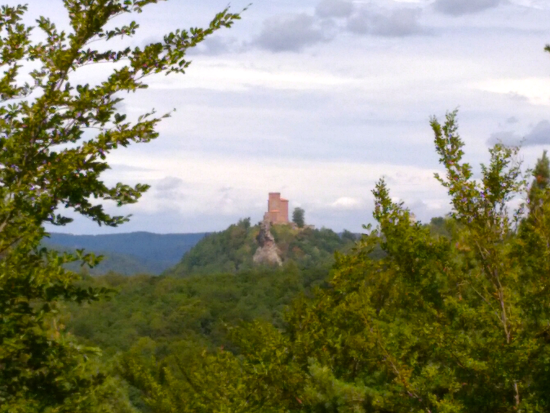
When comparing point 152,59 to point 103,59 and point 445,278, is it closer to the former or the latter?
point 103,59

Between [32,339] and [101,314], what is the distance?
313 ft

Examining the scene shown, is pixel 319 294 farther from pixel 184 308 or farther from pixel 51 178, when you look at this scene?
pixel 184 308

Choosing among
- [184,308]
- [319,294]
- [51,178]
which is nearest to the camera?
[51,178]

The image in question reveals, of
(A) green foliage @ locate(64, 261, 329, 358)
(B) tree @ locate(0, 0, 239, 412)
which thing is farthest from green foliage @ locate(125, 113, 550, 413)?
(A) green foliage @ locate(64, 261, 329, 358)

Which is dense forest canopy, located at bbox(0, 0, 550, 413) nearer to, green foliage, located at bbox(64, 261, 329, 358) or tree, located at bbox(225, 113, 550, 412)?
tree, located at bbox(225, 113, 550, 412)

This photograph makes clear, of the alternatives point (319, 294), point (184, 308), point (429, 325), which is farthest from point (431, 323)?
point (184, 308)

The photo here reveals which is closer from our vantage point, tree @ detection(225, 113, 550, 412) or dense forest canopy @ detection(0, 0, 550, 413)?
dense forest canopy @ detection(0, 0, 550, 413)

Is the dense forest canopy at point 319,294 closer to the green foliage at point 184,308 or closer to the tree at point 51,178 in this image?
the tree at point 51,178

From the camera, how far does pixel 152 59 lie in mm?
7480

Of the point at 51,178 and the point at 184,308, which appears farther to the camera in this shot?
the point at 184,308

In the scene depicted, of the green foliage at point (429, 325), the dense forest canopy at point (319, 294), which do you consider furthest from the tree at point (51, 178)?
the green foliage at point (429, 325)

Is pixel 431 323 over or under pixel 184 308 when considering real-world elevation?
over

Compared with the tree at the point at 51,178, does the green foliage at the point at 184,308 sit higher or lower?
lower

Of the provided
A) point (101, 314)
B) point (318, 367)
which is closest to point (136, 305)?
point (101, 314)
